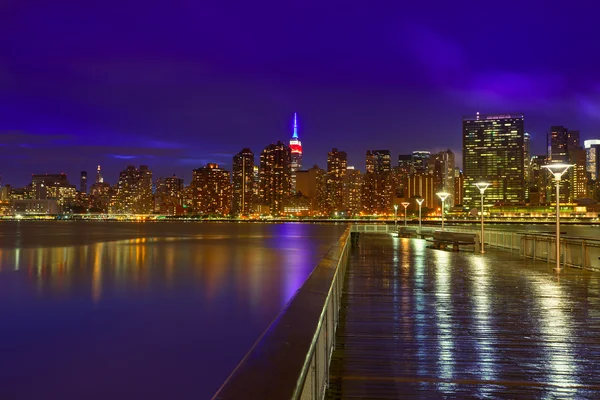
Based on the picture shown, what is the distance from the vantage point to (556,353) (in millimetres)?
6832

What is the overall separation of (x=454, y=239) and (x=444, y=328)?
62.5 ft

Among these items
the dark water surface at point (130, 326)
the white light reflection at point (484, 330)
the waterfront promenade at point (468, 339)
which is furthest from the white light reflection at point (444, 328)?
the dark water surface at point (130, 326)

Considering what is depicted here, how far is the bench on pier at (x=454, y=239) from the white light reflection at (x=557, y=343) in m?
13.8

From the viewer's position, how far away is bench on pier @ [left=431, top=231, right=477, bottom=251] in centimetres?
2581

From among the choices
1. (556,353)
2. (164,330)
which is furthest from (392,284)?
(164,330)

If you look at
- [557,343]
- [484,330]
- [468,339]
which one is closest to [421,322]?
[484,330]

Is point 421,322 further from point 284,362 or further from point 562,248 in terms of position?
point 562,248

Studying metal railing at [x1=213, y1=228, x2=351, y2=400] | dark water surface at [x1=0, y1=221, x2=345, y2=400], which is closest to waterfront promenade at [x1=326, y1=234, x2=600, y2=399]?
metal railing at [x1=213, y1=228, x2=351, y2=400]

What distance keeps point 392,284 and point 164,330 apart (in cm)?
Answer: 1054

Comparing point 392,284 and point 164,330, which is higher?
point 392,284

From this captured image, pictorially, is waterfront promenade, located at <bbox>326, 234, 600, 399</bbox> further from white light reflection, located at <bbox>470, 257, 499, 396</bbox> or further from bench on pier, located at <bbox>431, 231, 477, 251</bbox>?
bench on pier, located at <bbox>431, 231, 477, 251</bbox>

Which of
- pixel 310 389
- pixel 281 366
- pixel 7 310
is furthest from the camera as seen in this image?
pixel 7 310

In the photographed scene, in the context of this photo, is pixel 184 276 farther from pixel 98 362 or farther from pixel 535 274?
pixel 535 274

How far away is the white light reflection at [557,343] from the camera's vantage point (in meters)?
5.64
